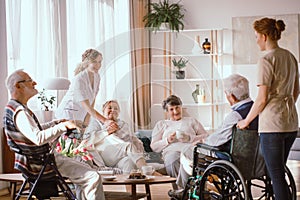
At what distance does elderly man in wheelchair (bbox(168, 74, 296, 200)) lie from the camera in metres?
4.09

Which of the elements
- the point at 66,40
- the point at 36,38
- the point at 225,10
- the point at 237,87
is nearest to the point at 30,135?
the point at 237,87

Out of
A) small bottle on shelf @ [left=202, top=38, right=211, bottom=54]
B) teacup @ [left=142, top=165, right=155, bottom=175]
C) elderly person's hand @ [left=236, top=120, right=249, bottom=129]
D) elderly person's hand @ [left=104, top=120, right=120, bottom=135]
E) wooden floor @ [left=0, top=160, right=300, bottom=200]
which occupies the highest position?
small bottle on shelf @ [left=202, top=38, right=211, bottom=54]

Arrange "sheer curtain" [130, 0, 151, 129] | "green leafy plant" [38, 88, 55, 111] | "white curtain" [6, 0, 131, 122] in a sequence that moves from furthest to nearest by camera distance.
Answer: "sheer curtain" [130, 0, 151, 129], "green leafy plant" [38, 88, 55, 111], "white curtain" [6, 0, 131, 122]

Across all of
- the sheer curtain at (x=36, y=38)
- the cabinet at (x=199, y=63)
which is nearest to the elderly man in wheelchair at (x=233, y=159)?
the sheer curtain at (x=36, y=38)

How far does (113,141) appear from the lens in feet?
18.5

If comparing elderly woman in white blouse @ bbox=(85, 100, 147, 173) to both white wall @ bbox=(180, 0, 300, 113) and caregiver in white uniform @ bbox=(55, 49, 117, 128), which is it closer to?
caregiver in white uniform @ bbox=(55, 49, 117, 128)

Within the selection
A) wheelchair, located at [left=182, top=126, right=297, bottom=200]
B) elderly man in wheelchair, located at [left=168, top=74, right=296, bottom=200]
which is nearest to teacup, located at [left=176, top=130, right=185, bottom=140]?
elderly man in wheelchair, located at [left=168, top=74, right=296, bottom=200]

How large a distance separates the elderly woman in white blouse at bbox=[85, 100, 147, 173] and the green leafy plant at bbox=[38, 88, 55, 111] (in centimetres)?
112

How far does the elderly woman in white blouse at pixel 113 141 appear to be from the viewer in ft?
18.1

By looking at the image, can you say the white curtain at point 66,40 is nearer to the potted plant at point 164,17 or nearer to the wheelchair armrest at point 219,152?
the potted plant at point 164,17

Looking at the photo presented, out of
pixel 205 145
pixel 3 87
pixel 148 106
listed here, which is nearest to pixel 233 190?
pixel 205 145

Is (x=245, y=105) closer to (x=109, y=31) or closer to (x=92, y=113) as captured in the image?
(x=92, y=113)

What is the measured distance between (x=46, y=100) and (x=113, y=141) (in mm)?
1310

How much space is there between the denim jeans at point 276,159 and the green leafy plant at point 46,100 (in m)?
3.20
